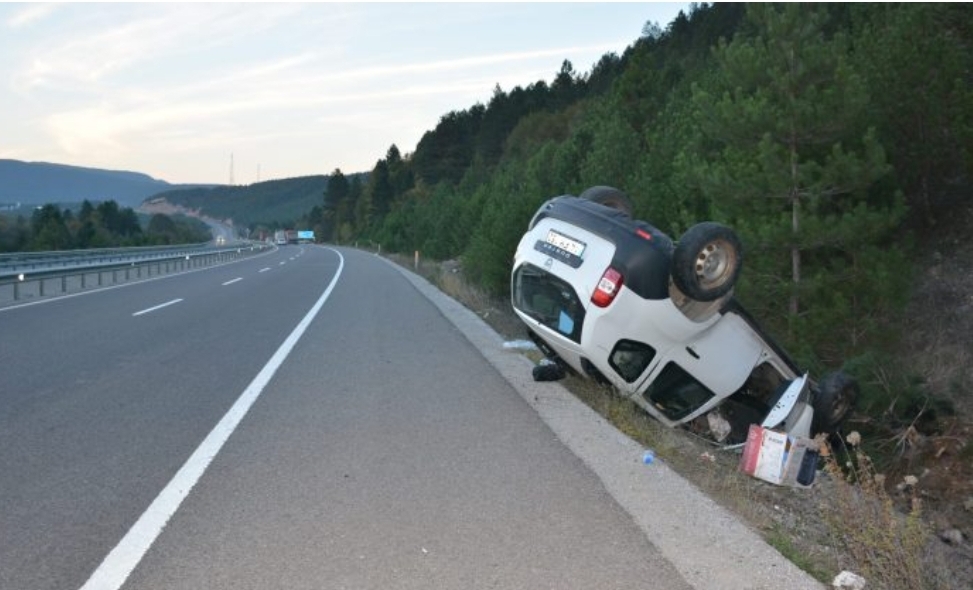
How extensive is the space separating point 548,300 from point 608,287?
97 centimetres

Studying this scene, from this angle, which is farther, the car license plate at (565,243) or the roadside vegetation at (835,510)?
the car license plate at (565,243)

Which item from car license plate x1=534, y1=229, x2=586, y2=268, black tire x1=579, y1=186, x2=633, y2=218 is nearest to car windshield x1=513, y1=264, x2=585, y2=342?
car license plate x1=534, y1=229, x2=586, y2=268

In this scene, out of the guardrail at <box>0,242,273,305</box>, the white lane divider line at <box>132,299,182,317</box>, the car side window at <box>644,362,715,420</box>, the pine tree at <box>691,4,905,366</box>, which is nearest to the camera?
the car side window at <box>644,362,715,420</box>

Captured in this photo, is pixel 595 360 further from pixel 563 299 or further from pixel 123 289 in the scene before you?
pixel 123 289

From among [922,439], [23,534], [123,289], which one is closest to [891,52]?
[922,439]

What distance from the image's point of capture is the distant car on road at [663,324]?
23.3ft

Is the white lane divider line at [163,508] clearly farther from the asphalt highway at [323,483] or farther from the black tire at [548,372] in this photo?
the black tire at [548,372]

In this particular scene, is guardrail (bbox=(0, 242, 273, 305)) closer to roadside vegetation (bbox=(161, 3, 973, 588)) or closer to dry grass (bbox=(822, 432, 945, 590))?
roadside vegetation (bbox=(161, 3, 973, 588))

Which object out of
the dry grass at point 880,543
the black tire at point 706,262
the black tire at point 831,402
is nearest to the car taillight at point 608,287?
the black tire at point 706,262

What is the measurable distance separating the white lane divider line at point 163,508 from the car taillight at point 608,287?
325 cm

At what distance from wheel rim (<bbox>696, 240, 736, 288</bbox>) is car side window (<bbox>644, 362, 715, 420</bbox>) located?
0.87 m

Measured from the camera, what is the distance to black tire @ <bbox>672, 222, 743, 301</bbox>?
22.9ft

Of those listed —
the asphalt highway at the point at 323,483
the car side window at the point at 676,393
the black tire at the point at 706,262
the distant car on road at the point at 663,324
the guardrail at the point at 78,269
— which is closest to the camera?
the asphalt highway at the point at 323,483

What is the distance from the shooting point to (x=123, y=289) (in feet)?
74.6
